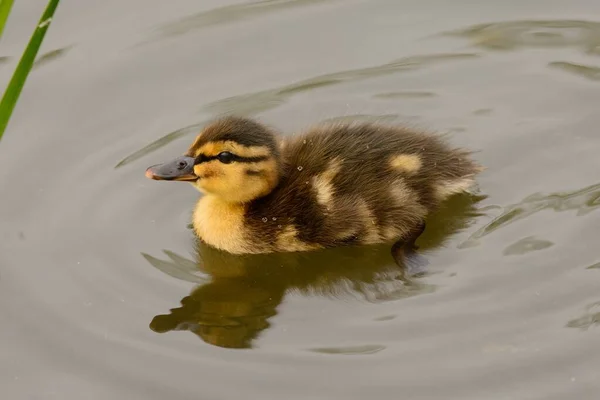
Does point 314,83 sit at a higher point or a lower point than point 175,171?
lower

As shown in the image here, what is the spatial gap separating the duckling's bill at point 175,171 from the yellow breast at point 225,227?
245mm

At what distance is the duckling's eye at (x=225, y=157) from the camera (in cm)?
502

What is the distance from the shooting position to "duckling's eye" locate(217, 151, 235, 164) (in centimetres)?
502

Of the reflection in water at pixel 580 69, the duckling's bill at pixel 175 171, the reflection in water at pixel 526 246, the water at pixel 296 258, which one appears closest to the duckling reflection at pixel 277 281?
the water at pixel 296 258

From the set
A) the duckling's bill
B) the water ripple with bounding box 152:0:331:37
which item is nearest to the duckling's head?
the duckling's bill

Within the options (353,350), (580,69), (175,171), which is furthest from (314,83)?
(353,350)

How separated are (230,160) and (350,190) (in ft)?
1.64

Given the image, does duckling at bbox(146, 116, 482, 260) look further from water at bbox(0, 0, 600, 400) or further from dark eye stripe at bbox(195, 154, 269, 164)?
water at bbox(0, 0, 600, 400)

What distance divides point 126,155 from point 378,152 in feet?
4.32

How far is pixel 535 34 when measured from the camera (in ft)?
21.5

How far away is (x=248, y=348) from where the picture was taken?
4.61 metres

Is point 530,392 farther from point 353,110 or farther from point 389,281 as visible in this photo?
point 353,110

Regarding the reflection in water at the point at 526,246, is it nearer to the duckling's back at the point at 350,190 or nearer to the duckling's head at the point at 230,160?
the duckling's back at the point at 350,190

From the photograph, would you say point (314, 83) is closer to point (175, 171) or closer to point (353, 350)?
point (175, 171)
